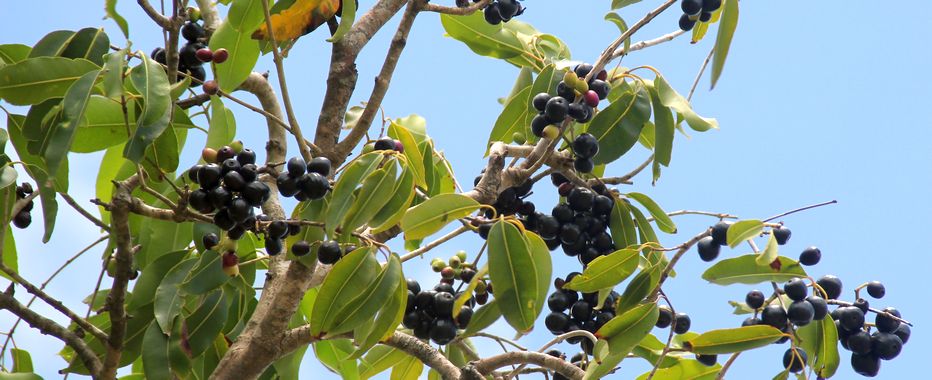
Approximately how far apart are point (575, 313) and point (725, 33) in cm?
74

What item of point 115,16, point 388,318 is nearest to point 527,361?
point 388,318

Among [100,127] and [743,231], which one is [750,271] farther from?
[100,127]

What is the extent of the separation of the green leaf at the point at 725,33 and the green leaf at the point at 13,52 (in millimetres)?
1523

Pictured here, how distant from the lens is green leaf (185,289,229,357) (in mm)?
2250

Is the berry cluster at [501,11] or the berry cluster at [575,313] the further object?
the berry cluster at [501,11]

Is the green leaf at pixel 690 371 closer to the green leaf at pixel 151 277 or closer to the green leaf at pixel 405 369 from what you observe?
the green leaf at pixel 405 369

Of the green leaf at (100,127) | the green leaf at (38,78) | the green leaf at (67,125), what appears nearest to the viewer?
the green leaf at (67,125)

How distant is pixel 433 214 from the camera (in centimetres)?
206

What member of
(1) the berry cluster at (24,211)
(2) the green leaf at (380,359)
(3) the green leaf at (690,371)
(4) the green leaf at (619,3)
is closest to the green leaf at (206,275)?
(1) the berry cluster at (24,211)

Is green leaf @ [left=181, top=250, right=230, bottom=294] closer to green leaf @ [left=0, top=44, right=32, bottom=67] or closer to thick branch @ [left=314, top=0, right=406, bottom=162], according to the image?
thick branch @ [left=314, top=0, right=406, bottom=162]

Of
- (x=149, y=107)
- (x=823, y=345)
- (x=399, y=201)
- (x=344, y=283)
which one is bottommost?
(x=823, y=345)

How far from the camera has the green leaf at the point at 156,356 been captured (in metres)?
2.12

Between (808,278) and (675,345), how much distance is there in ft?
1.44

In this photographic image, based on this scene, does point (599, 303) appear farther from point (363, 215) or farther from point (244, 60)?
point (244, 60)
